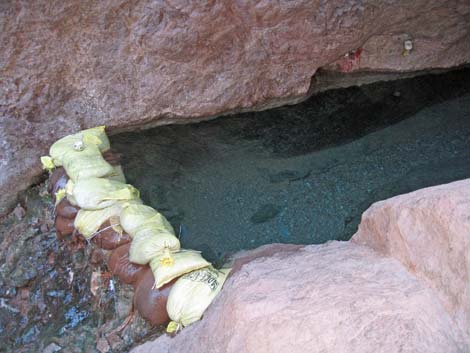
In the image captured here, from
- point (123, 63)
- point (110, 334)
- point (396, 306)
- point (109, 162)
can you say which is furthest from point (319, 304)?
point (123, 63)

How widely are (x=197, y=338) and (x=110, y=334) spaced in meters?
0.78

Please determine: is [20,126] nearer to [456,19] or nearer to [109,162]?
[109,162]

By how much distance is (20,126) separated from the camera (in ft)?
12.8

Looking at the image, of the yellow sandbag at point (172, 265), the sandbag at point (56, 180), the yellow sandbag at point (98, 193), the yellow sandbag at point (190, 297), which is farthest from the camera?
the sandbag at point (56, 180)

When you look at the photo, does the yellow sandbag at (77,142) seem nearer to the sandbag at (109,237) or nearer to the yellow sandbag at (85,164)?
the yellow sandbag at (85,164)

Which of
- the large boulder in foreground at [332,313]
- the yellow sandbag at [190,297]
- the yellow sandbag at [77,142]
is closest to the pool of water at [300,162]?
the yellow sandbag at [77,142]

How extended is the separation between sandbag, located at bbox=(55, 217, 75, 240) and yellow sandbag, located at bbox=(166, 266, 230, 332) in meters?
1.11

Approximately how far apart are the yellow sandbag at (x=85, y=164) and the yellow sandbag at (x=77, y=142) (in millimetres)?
54

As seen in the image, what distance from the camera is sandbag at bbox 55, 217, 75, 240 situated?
345 centimetres

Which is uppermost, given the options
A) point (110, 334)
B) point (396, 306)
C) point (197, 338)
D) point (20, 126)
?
point (20, 126)

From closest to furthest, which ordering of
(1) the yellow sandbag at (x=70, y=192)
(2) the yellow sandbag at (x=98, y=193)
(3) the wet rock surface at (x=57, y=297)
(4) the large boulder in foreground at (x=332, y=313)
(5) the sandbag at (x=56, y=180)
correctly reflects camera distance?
1. (4) the large boulder in foreground at (x=332, y=313)
2. (3) the wet rock surface at (x=57, y=297)
3. (2) the yellow sandbag at (x=98, y=193)
4. (1) the yellow sandbag at (x=70, y=192)
5. (5) the sandbag at (x=56, y=180)

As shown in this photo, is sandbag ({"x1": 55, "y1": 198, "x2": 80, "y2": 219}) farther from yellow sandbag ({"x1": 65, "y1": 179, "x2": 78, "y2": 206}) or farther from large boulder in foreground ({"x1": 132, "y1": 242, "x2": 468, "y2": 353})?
large boulder in foreground ({"x1": 132, "y1": 242, "x2": 468, "y2": 353})

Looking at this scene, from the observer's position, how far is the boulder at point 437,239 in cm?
186

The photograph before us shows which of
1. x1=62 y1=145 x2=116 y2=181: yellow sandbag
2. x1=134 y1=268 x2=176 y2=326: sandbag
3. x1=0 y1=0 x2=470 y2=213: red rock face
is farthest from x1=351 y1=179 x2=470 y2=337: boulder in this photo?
x1=0 y1=0 x2=470 y2=213: red rock face
